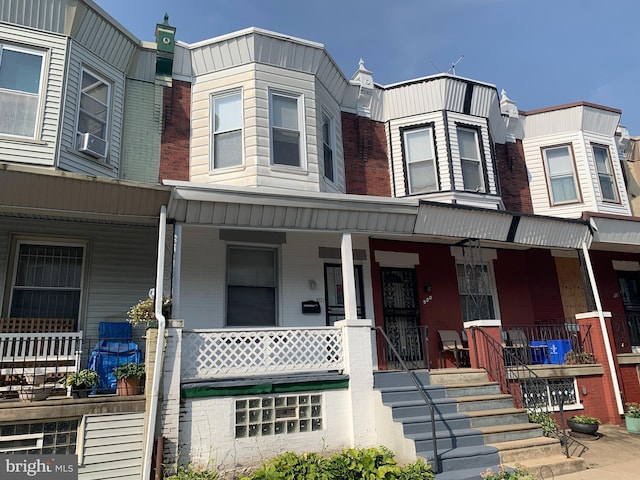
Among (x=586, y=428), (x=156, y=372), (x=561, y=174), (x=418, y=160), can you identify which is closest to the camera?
(x=156, y=372)

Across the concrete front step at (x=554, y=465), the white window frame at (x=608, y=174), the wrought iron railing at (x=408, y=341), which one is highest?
the white window frame at (x=608, y=174)

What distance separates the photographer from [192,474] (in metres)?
6.21

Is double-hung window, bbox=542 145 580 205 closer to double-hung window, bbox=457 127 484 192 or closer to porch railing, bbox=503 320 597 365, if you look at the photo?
double-hung window, bbox=457 127 484 192

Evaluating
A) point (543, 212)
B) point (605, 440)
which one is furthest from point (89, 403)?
point (543, 212)

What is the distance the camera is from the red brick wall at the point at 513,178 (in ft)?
43.4

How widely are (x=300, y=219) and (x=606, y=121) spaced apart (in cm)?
1074

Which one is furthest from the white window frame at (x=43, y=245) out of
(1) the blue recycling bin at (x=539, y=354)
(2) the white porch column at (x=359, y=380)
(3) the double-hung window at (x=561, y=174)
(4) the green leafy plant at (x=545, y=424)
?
(3) the double-hung window at (x=561, y=174)

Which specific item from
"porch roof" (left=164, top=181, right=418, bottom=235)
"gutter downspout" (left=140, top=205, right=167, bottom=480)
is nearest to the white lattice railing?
"gutter downspout" (left=140, top=205, right=167, bottom=480)

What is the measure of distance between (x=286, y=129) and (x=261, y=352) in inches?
193

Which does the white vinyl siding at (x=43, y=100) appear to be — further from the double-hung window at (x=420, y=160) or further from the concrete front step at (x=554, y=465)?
the concrete front step at (x=554, y=465)

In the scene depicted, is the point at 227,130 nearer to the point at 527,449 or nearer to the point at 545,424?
the point at 527,449

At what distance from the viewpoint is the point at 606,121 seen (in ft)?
46.1

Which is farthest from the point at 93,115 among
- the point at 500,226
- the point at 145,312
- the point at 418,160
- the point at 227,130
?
the point at 500,226

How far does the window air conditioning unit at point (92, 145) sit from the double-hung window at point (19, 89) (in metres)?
0.80
